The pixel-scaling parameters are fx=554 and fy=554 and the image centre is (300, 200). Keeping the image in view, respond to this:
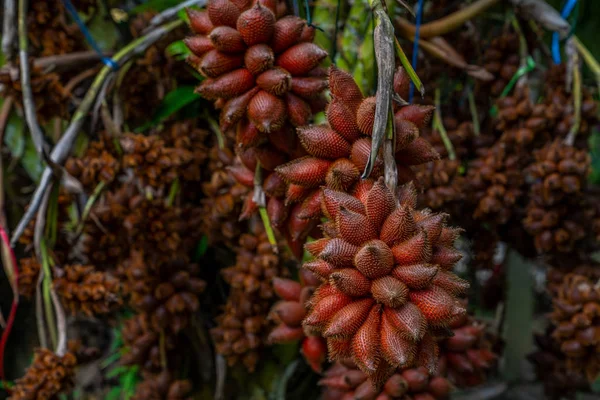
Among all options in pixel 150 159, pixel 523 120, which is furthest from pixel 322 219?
pixel 523 120

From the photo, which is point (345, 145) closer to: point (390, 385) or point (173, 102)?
point (390, 385)

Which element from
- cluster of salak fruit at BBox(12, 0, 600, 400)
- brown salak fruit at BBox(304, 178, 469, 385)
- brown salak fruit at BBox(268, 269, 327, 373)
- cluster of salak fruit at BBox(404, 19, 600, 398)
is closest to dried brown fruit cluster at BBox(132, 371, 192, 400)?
cluster of salak fruit at BBox(12, 0, 600, 400)

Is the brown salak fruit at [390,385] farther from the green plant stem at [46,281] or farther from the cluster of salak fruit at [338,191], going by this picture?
the green plant stem at [46,281]

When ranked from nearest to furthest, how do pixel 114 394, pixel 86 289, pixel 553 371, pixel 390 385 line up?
pixel 390 385 < pixel 86 289 < pixel 553 371 < pixel 114 394

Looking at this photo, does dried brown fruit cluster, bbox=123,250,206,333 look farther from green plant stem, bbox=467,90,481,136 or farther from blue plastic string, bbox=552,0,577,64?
blue plastic string, bbox=552,0,577,64

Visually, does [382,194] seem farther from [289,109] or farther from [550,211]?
[550,211]

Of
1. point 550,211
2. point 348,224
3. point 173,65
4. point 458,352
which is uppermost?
point 173,65

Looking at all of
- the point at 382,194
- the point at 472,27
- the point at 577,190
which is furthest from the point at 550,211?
the point at 382,194

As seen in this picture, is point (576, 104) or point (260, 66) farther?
point (576, 104)

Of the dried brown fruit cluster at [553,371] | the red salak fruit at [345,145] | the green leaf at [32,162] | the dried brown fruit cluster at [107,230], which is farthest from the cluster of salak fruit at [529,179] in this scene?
the green leaf at [32,162]
